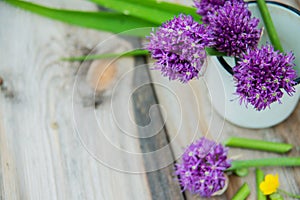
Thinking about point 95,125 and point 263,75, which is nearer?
point 263,75

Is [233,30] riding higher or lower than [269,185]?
higher

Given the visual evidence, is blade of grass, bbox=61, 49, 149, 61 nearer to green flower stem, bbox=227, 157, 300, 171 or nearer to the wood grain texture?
the wood grain texture

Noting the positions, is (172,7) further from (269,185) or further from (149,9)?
(269,185)

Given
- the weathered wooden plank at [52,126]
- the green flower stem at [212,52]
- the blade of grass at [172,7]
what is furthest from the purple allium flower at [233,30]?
the weathered wooden plank at [52,126]

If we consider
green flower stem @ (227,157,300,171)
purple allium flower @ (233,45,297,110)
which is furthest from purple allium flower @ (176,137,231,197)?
purple allium flower @ (233,45,297,110)

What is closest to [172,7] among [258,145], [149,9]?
[149,9]

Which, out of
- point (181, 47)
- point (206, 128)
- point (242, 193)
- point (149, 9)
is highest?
point (149, 9)

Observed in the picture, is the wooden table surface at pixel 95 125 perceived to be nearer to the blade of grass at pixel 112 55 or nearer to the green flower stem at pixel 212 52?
the blade of grass at pixel 112 55
